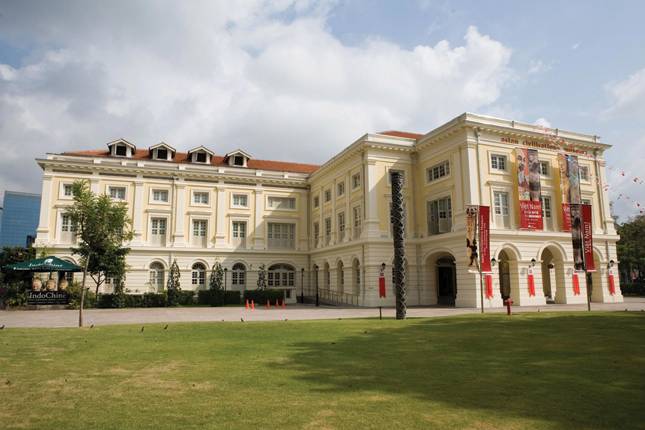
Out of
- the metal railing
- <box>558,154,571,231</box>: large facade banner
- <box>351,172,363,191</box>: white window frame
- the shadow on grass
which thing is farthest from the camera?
<box>351,172,363,191</box>: white window frame

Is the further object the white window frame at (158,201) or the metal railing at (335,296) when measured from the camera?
the white window frame at (158,201)

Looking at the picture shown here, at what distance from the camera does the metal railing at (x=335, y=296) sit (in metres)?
31.4

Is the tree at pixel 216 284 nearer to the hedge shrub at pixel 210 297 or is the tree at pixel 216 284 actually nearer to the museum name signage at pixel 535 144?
the hedge shrub at pixel 210 297

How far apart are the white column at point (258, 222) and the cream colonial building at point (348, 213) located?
0.09m

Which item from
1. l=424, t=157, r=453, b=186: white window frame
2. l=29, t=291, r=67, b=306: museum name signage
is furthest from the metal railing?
l=29, t=291, r=67, b=306: museum name signage

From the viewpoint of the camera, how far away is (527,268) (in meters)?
26.7

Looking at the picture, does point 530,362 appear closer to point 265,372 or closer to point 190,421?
point 265,372

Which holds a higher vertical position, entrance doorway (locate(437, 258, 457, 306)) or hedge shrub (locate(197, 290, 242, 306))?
entrance doorway (locate(437, 258, 457, 306))

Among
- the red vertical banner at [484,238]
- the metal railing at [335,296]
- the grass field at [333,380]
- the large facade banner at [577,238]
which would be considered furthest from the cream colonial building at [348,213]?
the grass field at [333,380]

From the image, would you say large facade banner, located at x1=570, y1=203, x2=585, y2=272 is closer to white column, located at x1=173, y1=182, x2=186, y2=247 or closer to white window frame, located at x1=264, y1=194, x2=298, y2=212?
white window frame, located at x1=264, y1=194, x2=298, y2=212

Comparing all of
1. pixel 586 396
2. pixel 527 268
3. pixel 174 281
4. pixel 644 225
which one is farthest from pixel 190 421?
pixel 644 225

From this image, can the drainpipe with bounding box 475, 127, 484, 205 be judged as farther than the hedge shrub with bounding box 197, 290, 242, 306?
No

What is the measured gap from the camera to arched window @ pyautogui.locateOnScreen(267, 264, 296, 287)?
40.7 m

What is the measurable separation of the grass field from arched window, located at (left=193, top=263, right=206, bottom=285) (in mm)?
26259
